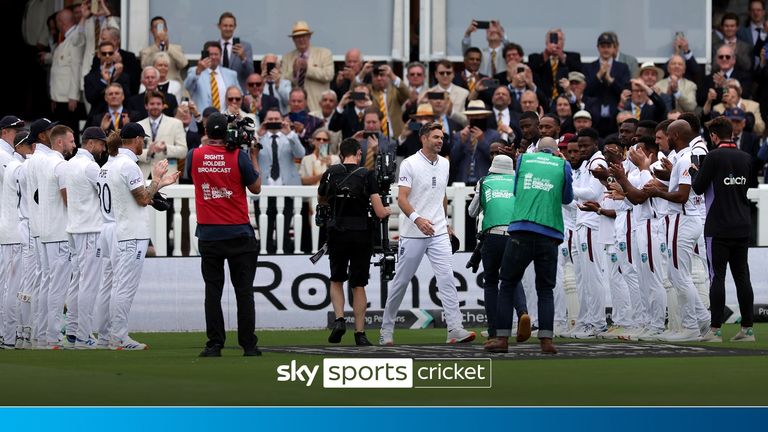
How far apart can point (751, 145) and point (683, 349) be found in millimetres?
8411

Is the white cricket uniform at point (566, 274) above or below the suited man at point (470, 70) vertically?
below

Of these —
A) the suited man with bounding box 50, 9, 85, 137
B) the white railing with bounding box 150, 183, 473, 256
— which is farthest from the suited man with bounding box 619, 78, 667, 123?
the suited man with bounding box 50, 9, 85, 137

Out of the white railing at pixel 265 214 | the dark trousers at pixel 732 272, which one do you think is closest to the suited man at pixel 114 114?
the white railing at pixel 265 214

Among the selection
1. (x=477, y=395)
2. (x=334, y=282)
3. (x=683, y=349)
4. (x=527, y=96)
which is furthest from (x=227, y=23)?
(x=477, y=395)

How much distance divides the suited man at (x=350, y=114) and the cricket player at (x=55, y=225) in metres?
6.29

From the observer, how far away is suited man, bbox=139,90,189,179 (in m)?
22.7

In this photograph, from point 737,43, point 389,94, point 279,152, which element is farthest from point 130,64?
point 737,43

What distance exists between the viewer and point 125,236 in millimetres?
17609

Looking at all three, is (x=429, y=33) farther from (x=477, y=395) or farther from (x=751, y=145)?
(x=477, y=395)

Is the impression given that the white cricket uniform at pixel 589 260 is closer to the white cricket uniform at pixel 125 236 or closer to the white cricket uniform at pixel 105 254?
the white cricket uniform at pixel 125 236

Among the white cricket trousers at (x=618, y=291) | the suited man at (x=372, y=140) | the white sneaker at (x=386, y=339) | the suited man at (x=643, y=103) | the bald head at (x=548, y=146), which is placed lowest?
the white sneaker at (x=386, y=339)

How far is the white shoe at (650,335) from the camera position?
18281 mm

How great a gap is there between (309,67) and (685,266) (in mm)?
9241

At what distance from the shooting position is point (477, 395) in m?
11.4
